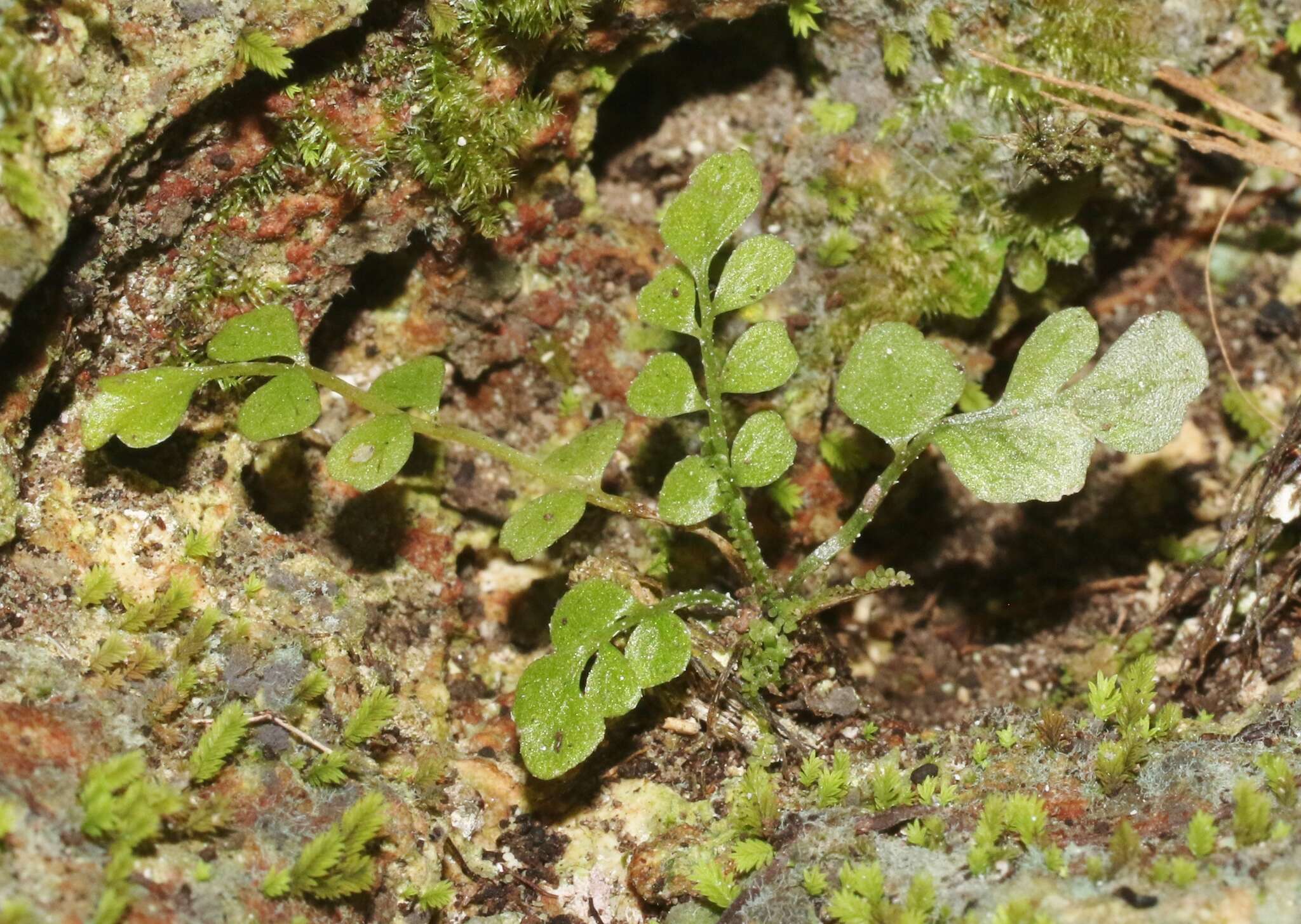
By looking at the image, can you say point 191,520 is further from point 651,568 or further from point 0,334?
point 651,568

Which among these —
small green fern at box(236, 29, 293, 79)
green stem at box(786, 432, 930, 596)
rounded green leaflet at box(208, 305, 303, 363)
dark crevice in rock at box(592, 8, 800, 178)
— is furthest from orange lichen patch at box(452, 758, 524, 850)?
dark crevice in rock at box(592, 8, 800, 178)

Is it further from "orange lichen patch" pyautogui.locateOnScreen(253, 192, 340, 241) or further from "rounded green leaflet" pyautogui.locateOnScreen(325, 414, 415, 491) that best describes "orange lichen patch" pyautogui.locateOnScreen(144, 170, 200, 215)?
"rounded green leaflet" pyautogui.locateOnScreen(325, 414, 415, 491)

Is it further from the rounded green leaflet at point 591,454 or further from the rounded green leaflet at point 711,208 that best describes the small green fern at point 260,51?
the rounded green leaflet at point 591,454

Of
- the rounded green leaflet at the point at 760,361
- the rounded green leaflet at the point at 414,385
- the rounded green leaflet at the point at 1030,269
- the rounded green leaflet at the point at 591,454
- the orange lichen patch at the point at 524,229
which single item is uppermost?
the orange lichen patch at the point at 524,229

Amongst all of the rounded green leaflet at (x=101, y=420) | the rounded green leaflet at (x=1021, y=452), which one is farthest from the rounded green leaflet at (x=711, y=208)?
the rounded green leaflet at (x=101, y=420)

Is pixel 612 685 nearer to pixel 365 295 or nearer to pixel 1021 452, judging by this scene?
pixel 1021 452

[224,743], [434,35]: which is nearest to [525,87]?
[434,35]

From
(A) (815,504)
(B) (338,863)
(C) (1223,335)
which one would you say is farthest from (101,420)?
(C) (1223,335)
